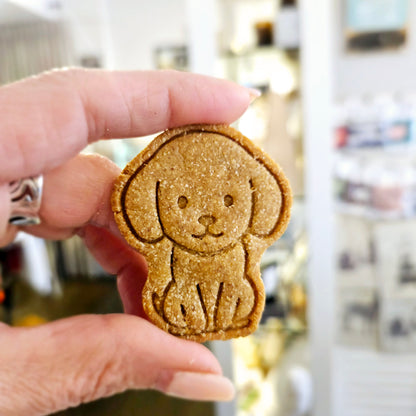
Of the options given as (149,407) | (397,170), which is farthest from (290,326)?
(397,170)

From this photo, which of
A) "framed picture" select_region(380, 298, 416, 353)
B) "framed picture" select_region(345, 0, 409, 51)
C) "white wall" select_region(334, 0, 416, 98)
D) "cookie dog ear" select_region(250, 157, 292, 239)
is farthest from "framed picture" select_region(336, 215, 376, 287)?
"cookie dog ear" select_region(250, 157, 292, 239)

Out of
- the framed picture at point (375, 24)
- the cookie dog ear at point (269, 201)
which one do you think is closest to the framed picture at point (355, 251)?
the framed picture at point (375, 24)

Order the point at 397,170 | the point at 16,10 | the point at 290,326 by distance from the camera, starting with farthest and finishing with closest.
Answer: the point at 397,170
the point at 290,326
the point at 16,10

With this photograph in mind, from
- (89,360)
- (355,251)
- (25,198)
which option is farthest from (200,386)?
(355,251)

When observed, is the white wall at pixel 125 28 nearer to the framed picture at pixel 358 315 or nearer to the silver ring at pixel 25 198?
the silver ring at pixel 25 198

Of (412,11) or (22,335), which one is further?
(412,11)

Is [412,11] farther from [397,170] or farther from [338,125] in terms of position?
[397,170]
